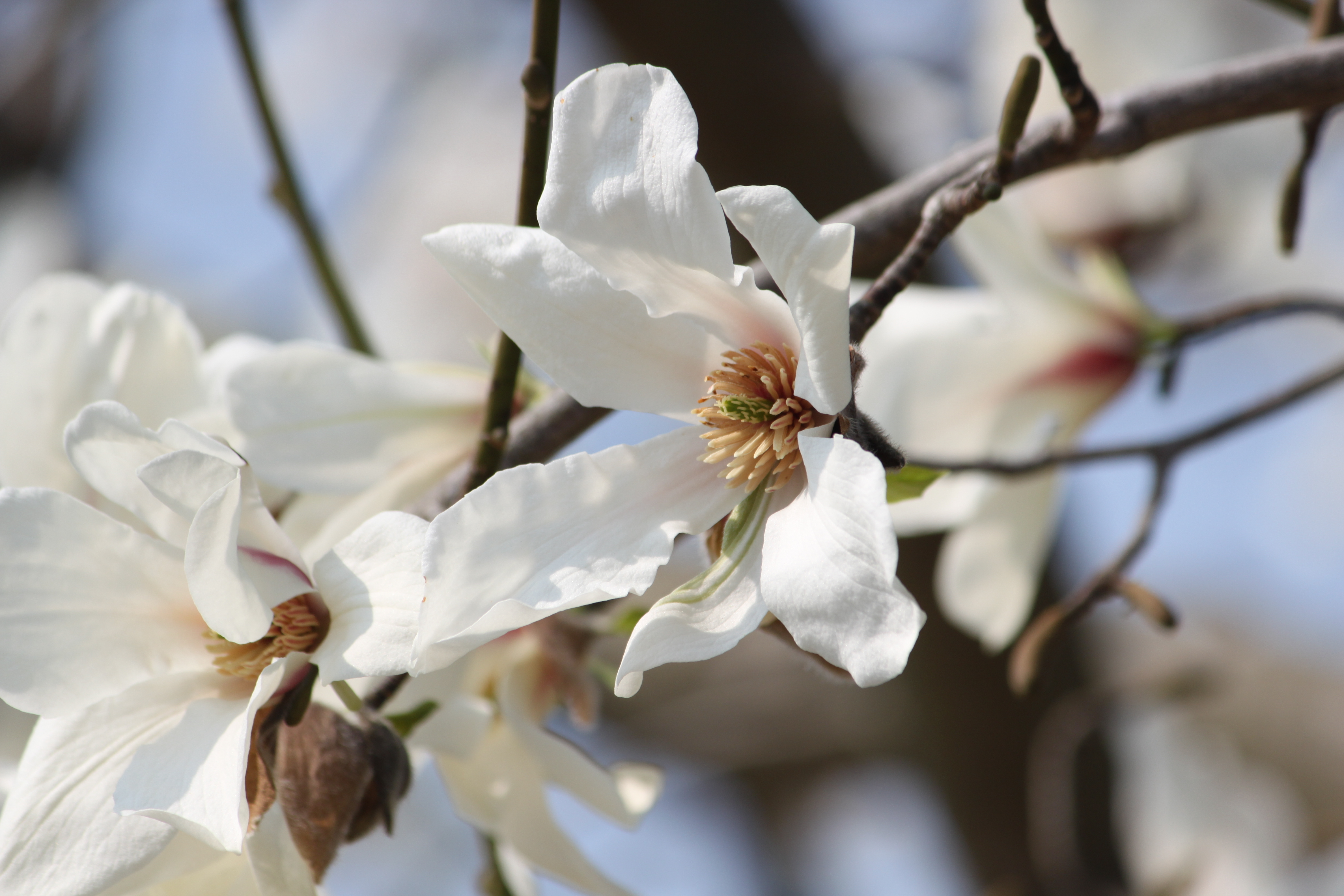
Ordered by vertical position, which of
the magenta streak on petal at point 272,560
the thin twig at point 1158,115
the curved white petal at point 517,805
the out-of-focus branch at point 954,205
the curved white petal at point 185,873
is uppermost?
the out-of-focus branch at point 954,205

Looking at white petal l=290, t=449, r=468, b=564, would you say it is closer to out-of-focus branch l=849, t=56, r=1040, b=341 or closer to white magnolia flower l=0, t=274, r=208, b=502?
white magnolia flower l=0, t=274, r=208, b=502

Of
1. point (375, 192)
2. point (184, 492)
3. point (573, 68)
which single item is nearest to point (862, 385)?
point (184, 492)

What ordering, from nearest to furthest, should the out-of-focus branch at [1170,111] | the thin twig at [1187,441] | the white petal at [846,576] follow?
the white petal at [846,576]
the out-of-focus branch at [1170,111]
the thin twig at [1187,441]

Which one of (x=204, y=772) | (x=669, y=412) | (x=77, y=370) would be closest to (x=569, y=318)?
(x=669, y=412)

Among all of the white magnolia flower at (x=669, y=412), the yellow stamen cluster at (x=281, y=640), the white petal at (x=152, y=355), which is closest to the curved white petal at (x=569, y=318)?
the white magnolia flower at (x=669, y=412)

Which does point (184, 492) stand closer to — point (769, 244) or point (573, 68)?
point (769, 244)

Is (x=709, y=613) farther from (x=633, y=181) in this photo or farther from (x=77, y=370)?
(x=77, y=370)

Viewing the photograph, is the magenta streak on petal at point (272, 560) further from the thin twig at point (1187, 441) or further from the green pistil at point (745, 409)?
the thin twig at point (1187, 441)
